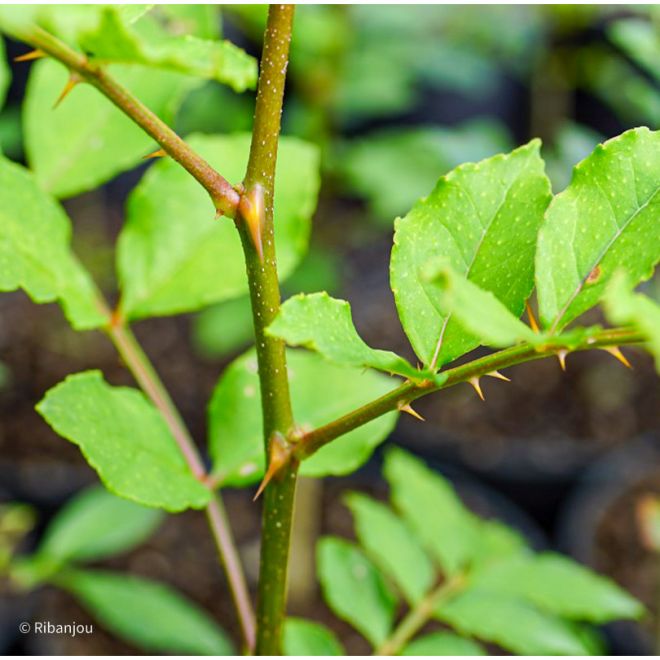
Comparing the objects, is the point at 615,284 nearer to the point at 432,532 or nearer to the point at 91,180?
the point at 91,180

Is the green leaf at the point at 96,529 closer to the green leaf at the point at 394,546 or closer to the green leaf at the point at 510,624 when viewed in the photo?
the green leaf at the point at 394,546

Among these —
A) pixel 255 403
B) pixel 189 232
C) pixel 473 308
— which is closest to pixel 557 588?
pixel 255 403

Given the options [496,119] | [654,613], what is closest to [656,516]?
[654,613]

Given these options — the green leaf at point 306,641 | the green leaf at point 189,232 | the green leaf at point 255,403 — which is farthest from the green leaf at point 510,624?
the green leaf at point 189,232

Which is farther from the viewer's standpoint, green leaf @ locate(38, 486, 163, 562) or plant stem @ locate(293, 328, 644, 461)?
green leaf @ locate(38, 486, 163, 562)

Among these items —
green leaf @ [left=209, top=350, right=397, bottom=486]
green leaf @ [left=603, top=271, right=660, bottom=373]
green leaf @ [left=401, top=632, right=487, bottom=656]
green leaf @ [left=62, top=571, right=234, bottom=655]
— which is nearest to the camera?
green leaf @ [left=603, top=271, right=660, bottom=373]

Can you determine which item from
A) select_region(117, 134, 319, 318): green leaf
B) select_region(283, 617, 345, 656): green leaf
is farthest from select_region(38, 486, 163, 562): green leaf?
select_region(117, 134, 319, 318): green leaf

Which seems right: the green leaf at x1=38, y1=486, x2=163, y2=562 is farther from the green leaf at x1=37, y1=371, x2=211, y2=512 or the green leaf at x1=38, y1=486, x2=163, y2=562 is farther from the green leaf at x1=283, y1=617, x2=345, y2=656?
the green leaf at x1=37, y1=371, x2=211, y2=512
